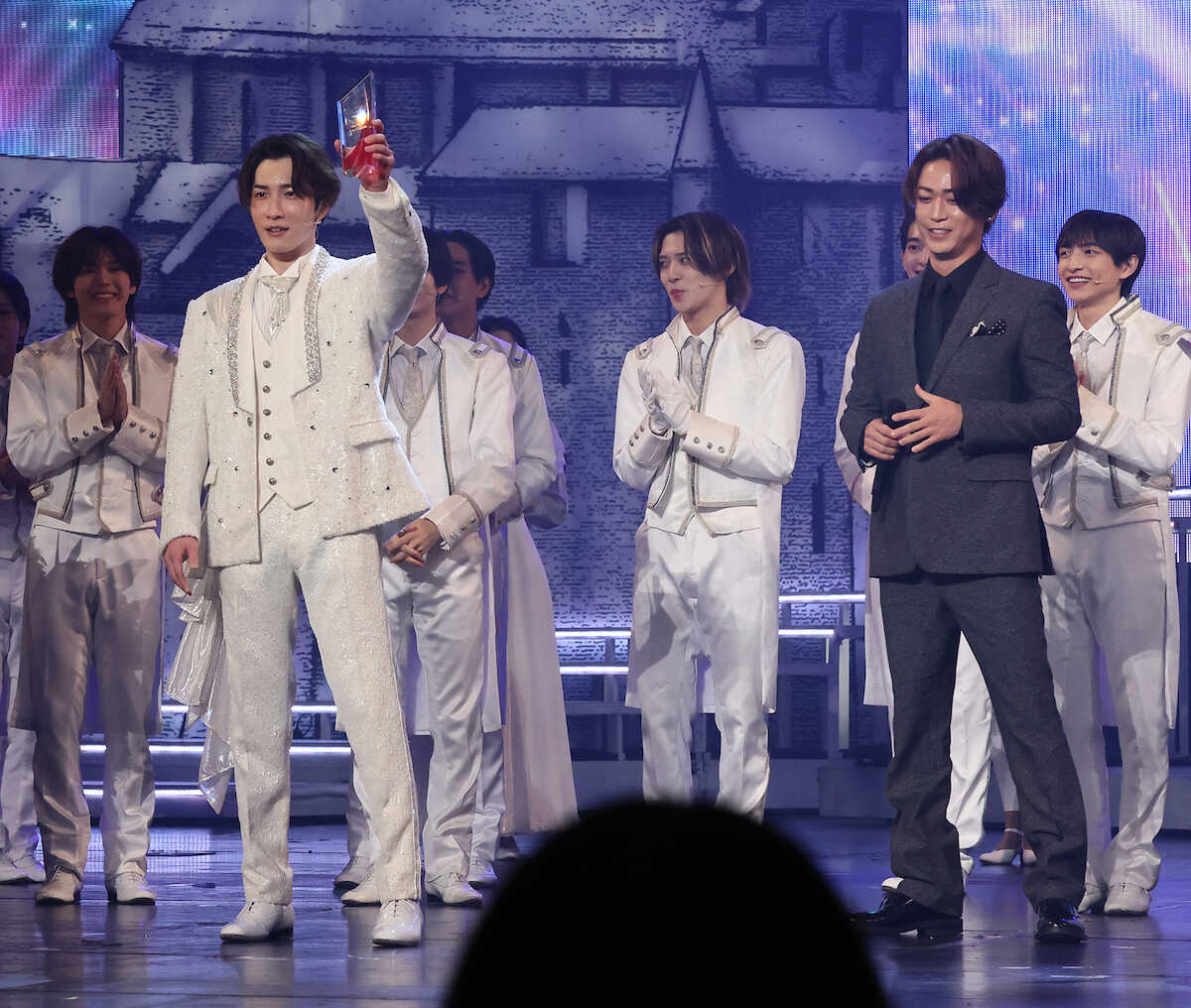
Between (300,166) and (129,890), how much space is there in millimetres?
1781

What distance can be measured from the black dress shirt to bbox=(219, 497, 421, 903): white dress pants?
3.89 ft

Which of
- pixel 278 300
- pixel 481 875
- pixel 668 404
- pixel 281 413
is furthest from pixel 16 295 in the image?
pixel 481 875

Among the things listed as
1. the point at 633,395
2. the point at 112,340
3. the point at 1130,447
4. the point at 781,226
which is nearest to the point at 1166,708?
the point at 1130,447

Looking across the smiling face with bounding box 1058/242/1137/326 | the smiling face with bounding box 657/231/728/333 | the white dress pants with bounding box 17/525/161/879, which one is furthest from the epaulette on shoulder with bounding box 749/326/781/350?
the white dress pants with bounding box 17/525/161/879

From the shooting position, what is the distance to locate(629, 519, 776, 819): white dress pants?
164 inches

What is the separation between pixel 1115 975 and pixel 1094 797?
130cm

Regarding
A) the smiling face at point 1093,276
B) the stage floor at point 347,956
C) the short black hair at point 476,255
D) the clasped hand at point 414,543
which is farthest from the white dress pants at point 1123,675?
the short black hair at point 476,255

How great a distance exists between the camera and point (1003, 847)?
16.7 feet

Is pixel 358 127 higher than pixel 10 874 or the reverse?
higher

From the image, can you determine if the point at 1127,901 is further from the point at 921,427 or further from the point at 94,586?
the point at 94,586

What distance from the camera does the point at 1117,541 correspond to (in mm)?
4035

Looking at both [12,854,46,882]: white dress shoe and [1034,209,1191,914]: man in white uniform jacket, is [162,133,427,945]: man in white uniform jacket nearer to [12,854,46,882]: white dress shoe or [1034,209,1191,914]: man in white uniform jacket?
[12,854,46,882]: white dress shoe

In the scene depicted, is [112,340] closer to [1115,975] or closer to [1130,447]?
[1130,447]

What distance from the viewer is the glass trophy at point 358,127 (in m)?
3.04
